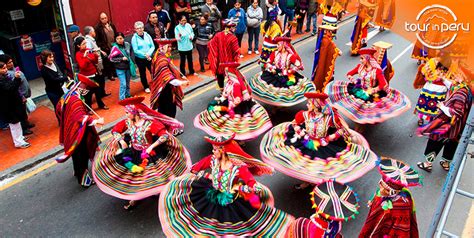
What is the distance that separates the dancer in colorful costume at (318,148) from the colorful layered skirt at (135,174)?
4.83 feet

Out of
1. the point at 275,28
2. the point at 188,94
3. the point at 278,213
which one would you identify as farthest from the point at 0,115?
the point at 275,28

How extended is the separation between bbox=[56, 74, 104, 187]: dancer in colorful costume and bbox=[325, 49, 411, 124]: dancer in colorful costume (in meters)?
4.86

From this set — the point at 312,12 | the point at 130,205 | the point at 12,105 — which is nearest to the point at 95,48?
the point at 12,105

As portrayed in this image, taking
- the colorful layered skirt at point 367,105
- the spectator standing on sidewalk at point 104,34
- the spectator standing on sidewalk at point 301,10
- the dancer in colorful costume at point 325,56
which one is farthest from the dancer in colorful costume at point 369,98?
the spectator standing on sidewalk at point 301,10

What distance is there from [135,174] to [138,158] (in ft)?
1.00

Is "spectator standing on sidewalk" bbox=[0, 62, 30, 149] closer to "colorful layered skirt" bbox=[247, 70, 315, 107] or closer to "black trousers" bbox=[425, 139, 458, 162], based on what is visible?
"colorful layered skirt" bbox=[247, 70, 315, 107]

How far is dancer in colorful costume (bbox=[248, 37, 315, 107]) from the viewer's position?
341 inches

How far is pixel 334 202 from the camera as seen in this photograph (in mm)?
4457

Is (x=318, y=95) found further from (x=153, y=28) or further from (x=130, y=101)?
(x=153, y=28)

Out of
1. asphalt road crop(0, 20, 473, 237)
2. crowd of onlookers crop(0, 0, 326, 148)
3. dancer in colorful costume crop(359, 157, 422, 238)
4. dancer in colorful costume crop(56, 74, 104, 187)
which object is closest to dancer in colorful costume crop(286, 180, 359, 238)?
dancer in colorful costume crop(359, 157, 422, 238)

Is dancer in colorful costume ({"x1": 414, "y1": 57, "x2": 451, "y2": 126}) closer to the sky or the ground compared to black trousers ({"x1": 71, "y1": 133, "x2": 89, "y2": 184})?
closer to the sky

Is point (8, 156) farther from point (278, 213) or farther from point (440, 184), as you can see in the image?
point (440, 184)

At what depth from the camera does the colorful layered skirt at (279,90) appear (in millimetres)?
8602

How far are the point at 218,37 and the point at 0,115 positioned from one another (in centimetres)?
492
